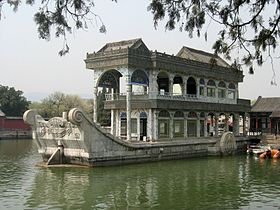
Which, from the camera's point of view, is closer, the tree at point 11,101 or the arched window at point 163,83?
the arched window at point 163,83

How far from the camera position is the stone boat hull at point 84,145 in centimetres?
2239

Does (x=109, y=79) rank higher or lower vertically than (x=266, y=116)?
higher

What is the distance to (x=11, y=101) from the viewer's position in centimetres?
6003

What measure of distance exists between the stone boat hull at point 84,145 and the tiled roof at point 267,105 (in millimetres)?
16388

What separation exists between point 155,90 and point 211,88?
7217 millimetres

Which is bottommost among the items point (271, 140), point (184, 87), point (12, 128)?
point (271, 140)

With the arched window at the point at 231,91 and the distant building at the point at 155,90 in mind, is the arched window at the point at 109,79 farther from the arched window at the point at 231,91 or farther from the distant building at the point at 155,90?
the arched window at the point at 231,91

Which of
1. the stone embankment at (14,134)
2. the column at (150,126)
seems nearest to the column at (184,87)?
the column at (150,126)

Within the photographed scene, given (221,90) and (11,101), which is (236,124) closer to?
(221,90)

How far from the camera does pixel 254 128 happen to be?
42375 millimetres

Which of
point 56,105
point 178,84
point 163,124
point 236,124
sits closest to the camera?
point 163,124

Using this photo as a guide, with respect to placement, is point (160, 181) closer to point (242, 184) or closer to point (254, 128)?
point (242, 184)

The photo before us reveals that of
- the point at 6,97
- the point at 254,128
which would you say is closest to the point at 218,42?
the point at 254,128

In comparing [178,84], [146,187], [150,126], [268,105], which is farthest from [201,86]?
[146,187]
